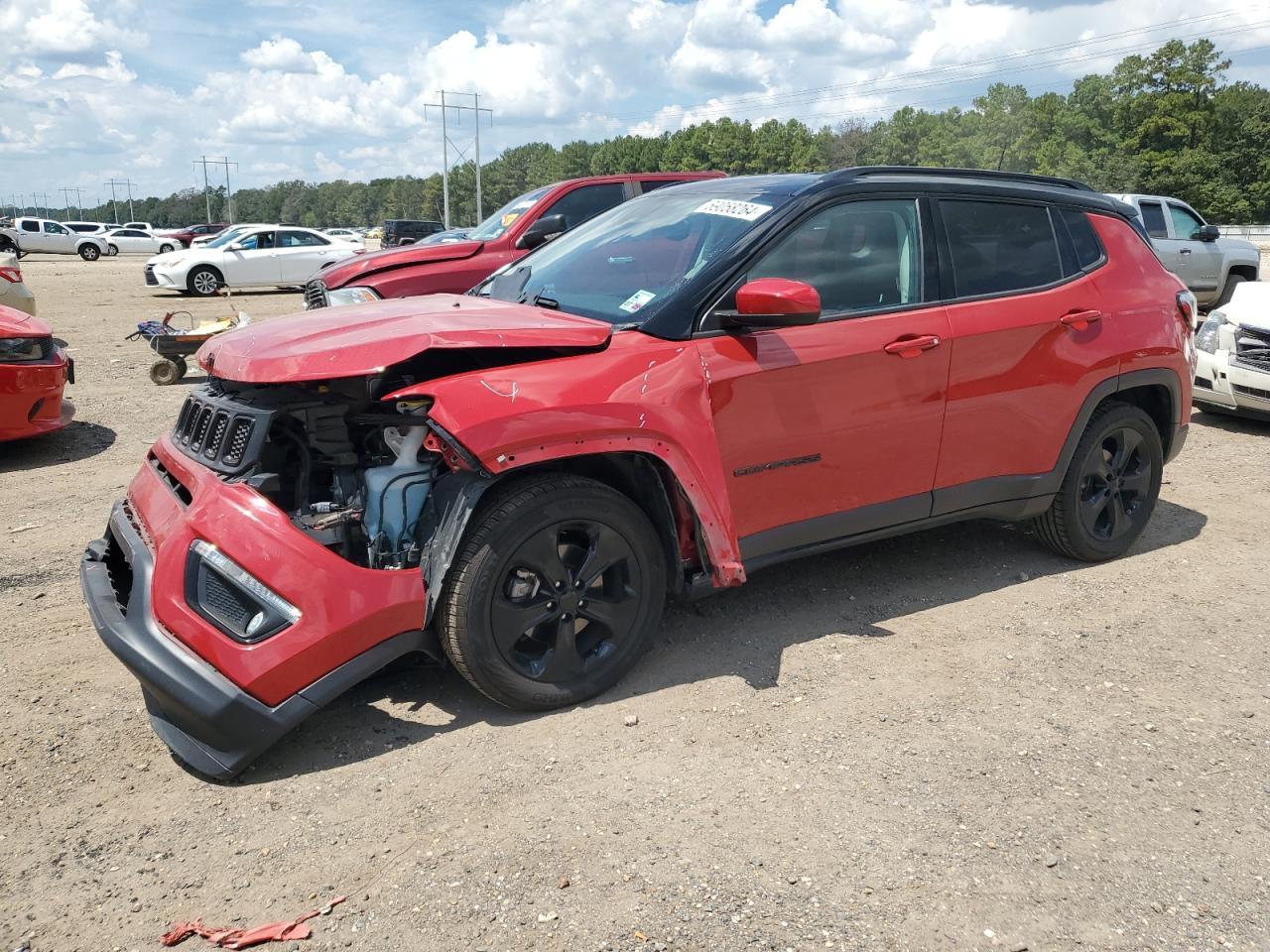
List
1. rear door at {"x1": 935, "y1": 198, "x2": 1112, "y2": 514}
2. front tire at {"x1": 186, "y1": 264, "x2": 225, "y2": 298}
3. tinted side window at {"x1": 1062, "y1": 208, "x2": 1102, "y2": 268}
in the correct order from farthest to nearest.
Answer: front tire at {"x1": 186, "y1": 264, "x2": 225, "y2": 298}
tinted side window at {"x1": 1062, "y1": 208, "x2": 1102, "y2": 268}
rear door at {"x1": 935, "y1": 198, "x2": 1112, "y2": 514}

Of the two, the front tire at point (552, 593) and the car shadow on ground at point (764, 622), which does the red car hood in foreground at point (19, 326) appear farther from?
the front tire at point (552, 593)

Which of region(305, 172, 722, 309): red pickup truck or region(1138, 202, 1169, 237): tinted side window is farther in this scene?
region(1138, 202, 1169, 237): tinted side window

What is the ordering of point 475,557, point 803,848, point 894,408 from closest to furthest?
point 803,848
point 475,557
point 894,408

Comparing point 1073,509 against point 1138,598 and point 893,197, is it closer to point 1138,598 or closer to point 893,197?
point 1138,598

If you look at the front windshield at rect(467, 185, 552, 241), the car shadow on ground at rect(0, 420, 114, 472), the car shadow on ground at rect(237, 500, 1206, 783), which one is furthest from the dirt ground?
the front windshield at rect(467, 185, 552, 241)

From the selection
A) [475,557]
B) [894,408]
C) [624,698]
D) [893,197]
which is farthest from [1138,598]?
[475,557]

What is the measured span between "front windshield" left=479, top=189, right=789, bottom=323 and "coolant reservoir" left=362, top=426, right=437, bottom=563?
94cm

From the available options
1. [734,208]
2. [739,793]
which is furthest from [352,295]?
[739,793]

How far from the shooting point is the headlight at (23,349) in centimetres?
687

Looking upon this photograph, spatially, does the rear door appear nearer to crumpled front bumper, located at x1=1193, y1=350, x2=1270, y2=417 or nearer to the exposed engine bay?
the exposed engine bay

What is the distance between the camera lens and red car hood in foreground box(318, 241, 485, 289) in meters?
9.25

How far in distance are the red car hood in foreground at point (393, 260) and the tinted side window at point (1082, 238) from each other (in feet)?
19.8

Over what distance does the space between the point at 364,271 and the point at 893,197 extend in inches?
243

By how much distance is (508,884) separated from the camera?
2.69m
